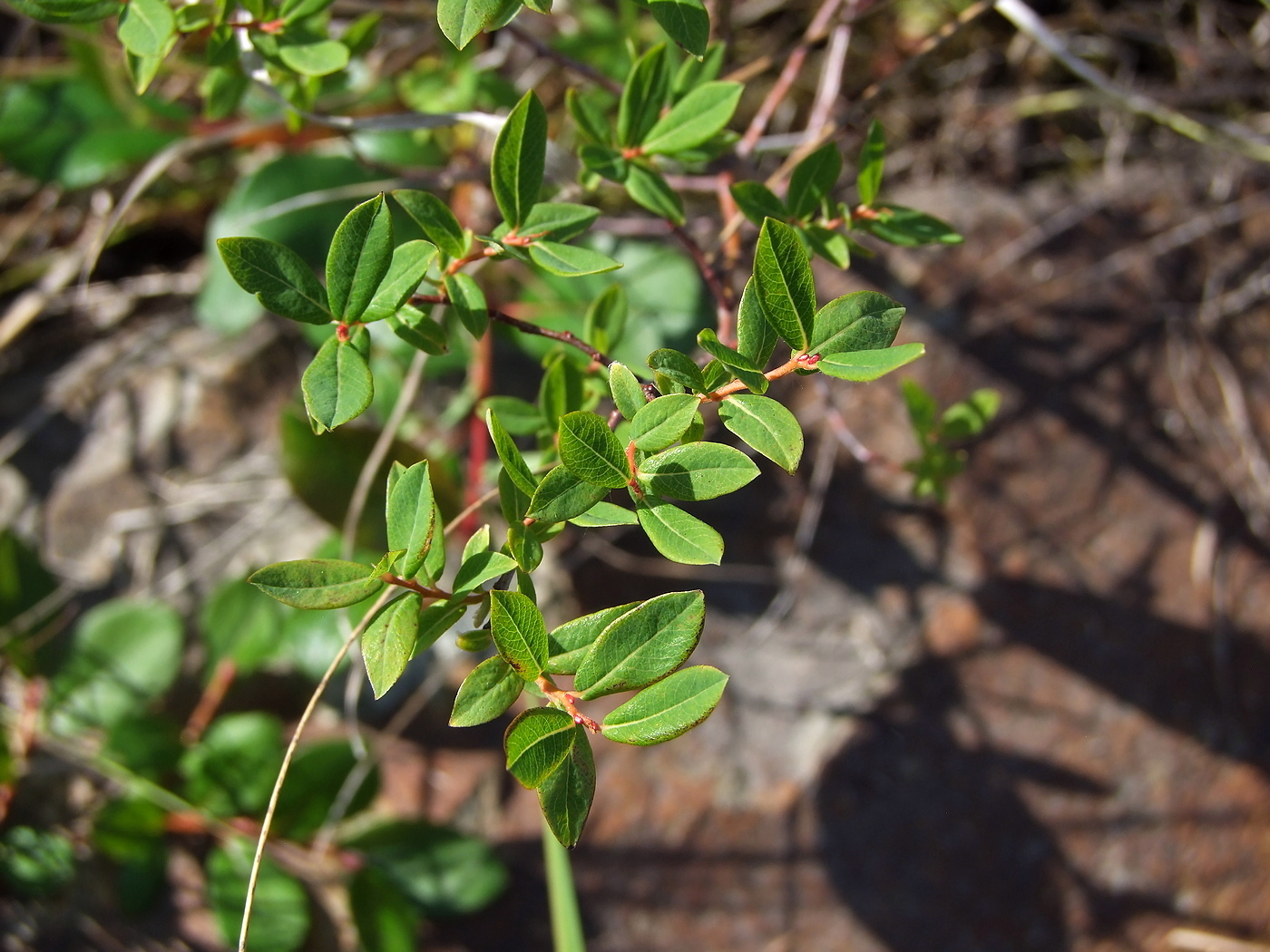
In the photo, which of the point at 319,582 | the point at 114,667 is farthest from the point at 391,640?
the point at 114,667

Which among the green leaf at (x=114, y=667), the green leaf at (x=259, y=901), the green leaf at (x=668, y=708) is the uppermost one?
the green leaf at (x=668, y=708)

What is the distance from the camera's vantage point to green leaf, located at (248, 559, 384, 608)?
29.5 inches

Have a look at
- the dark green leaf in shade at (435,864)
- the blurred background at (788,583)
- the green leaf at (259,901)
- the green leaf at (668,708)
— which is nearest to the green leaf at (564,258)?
the green leaf at (668,708)

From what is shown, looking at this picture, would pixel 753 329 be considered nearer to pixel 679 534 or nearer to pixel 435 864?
pixel 679 534

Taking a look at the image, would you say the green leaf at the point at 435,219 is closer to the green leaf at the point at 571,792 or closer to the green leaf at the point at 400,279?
the green leaf at the point at 400,279

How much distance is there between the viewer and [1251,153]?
1.82 m

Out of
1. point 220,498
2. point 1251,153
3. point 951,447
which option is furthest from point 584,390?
point 1251,153

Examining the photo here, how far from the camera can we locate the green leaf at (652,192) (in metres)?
0.98

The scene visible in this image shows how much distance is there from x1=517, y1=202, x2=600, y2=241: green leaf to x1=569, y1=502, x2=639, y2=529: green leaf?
0.29 metres

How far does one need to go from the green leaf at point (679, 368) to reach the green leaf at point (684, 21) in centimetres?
29

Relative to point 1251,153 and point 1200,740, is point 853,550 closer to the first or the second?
point 1200,740

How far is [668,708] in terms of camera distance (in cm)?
74

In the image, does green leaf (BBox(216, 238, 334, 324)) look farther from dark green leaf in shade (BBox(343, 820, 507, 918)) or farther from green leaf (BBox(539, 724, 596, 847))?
dark green leaf in shade (BBox(343, 820, 507, 918))

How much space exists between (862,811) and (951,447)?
679 millimetres
